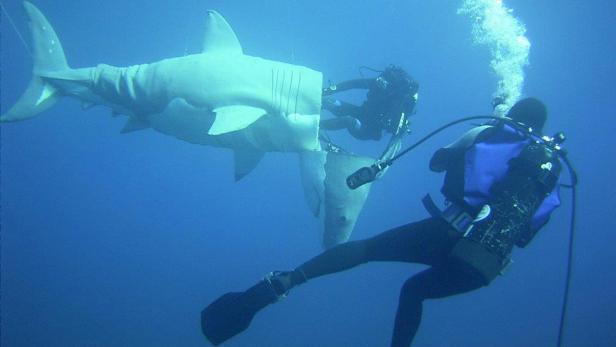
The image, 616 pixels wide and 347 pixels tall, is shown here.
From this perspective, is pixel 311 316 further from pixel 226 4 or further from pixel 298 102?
pixel 298 102

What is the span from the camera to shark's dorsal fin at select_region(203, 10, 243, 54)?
23.6 ft

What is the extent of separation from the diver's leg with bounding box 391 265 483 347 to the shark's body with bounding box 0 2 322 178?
10.9ft

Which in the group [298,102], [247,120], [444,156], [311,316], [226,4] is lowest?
[311,316]

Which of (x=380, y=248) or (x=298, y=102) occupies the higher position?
(x=298, y=102)

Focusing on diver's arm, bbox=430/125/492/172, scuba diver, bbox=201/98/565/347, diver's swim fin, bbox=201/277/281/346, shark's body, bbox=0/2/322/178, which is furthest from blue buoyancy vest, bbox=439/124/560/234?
shark's body, bbox=0/2/322/178

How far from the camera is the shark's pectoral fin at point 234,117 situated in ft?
19.9

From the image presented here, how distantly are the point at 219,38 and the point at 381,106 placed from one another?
3.47 meters

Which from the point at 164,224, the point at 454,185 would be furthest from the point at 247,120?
the point at 164,224

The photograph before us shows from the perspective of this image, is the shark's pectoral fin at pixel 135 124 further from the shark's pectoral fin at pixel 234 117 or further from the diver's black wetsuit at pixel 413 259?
the diver's black wetsuit at pixel 413 259

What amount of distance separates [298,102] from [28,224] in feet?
107

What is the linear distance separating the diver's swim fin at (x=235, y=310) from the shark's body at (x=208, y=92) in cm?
247

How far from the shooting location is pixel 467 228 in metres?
4.04

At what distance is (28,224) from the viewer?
30.7 metres

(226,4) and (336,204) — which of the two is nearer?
(336,204)
